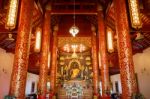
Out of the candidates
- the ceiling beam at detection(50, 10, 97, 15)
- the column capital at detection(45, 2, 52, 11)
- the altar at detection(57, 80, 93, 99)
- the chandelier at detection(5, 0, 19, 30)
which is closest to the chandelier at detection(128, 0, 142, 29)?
the ceiling beam at detection(50, 10, 97, 15)

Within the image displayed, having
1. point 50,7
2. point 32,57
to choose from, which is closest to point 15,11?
point 50,7

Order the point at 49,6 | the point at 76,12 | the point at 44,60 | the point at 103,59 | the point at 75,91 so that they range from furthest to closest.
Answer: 1. the point at 75,91
2. the point at 76,12
3. the point at 49,6
4. the point at 103,59
5. the point at 44,60

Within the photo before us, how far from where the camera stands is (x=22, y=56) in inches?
239

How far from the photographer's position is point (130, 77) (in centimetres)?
566

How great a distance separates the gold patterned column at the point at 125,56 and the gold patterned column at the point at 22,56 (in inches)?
139

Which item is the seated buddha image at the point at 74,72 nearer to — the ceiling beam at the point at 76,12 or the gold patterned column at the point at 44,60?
the ceiling beam at the point at 76,12

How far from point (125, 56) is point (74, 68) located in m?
15.8

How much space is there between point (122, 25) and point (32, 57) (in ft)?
35.6

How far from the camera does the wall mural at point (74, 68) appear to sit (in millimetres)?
20609

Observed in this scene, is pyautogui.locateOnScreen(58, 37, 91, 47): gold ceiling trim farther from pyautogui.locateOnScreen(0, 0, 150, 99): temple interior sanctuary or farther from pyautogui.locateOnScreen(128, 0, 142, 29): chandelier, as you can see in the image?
pyautogui.locateOnScreen(128, 0, 142, 29): chandelier

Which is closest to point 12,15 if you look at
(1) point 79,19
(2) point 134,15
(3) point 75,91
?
(2) point 134,15

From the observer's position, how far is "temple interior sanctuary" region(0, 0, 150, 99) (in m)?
6.05

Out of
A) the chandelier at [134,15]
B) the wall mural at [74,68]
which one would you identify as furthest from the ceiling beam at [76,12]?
the wall mural at [74,68]

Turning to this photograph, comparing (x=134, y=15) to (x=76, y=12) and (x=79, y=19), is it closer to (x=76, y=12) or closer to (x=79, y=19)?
(x=76, y=12)
